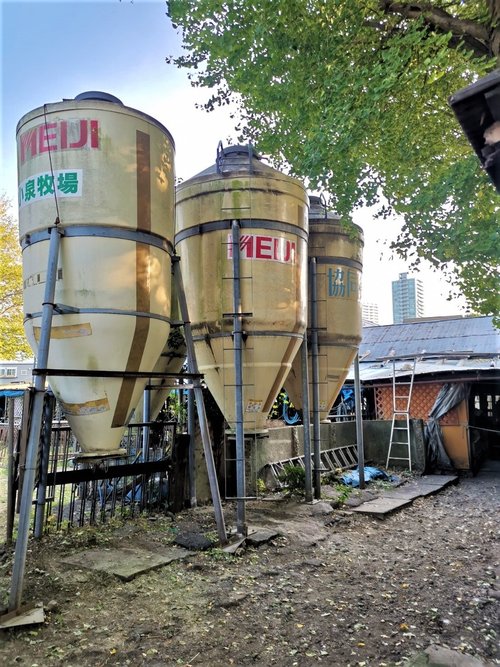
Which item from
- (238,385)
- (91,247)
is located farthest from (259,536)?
(91,247)

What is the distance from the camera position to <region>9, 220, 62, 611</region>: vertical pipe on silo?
392cm

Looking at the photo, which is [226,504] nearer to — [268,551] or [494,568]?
[268,551]

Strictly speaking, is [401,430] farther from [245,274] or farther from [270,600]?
[270,600]

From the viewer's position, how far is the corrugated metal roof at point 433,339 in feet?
56.9

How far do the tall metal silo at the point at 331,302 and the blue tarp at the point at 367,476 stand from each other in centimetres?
218

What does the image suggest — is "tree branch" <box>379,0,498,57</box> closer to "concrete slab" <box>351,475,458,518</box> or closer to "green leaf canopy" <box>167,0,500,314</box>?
"green leaf canopy" <box>167,0,500,314</box>

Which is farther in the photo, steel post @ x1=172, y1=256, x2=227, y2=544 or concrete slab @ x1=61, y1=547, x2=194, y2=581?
steel post @ x1=172, y1=256, x2=227, y2=544

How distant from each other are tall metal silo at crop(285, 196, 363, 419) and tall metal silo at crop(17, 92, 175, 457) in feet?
14.3

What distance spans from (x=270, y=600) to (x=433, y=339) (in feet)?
53.6

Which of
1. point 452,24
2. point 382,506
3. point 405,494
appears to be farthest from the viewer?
point 405,494

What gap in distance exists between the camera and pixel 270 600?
169 inches

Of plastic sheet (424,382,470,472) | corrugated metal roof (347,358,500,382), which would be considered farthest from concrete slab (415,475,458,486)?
corrugated metal roof (347,358,500,382)

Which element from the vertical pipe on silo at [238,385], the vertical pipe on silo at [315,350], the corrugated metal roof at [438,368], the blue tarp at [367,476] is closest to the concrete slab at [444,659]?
the vertical pipe on silo at [238,385]

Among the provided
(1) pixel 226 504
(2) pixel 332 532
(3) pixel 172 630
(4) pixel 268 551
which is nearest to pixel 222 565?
(4) pixel 268 551
